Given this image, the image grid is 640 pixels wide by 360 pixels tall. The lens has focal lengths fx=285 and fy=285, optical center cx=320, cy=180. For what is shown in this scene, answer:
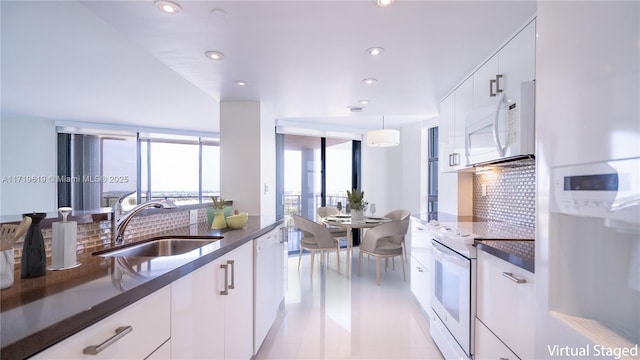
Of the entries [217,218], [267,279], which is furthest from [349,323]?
[217,218]

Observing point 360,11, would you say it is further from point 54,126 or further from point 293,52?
point 54,126

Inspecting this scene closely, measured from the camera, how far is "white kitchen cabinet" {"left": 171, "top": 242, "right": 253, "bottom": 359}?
1106 mm

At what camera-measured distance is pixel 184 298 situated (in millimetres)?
1136

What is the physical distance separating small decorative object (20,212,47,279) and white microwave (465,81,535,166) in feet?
7.09

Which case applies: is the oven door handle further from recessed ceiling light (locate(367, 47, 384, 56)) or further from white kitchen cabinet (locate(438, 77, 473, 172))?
recessed ceiling light (locate(367, 47, 384, 56))

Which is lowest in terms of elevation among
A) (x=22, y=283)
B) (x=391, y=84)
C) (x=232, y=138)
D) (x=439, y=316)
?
(x=439, y=316)

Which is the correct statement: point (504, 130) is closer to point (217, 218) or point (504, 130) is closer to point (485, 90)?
point (485, 90)

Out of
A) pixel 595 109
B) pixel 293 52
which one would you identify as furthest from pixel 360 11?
pixel 595 109

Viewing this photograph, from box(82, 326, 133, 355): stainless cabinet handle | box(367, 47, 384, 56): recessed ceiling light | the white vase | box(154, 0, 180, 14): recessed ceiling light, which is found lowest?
the white vase

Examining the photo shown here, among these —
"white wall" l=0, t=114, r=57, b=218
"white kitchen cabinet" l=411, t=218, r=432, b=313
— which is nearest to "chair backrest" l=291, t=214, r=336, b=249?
"white kitchen cabinet" l=411, t=218, r=432, b=313

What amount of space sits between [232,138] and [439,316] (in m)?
2.54

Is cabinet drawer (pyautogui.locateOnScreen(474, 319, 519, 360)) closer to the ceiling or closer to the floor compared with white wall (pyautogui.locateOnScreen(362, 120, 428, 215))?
closer to the floor

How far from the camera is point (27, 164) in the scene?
187 inches

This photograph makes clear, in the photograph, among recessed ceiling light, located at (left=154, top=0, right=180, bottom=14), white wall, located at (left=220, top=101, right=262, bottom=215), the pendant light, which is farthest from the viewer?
the pendant light
